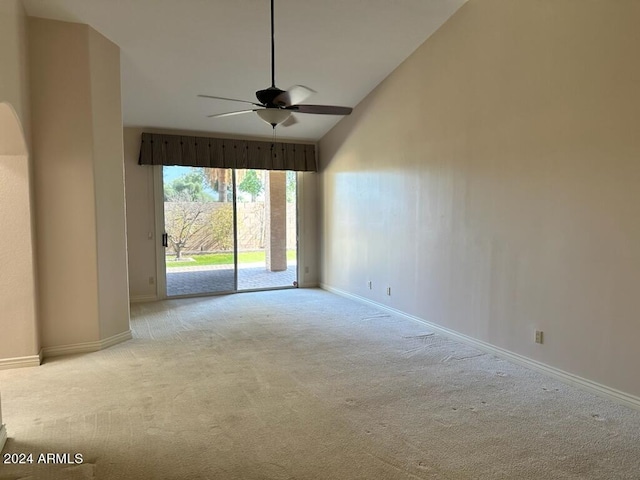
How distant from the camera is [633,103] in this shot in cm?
284

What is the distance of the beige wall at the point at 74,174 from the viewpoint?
3898 millimetres

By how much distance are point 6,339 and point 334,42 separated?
14.6 feet

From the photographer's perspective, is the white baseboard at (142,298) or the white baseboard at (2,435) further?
the white baseboard at (142,298)

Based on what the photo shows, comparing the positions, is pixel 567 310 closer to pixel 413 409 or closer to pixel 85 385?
pixel 413 409

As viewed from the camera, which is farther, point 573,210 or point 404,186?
point 404,186

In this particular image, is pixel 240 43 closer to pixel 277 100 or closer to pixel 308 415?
pixel 277 100

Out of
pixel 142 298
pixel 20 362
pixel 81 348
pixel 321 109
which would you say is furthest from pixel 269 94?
pixel 142 298

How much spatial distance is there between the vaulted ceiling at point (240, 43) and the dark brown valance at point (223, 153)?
458 mm

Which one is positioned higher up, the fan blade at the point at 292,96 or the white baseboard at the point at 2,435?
the fan blade at the point at 292,96

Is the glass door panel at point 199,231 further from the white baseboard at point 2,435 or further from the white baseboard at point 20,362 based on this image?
the white baseboard at point 2,435

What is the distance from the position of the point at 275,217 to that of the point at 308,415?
509 cm

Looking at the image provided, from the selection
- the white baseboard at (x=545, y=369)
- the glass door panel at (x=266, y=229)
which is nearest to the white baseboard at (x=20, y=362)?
the glass door panel at (x=266, y=229)

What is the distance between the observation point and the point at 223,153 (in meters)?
6.79

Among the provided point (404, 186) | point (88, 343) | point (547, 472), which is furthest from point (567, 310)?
point (88, 343)
